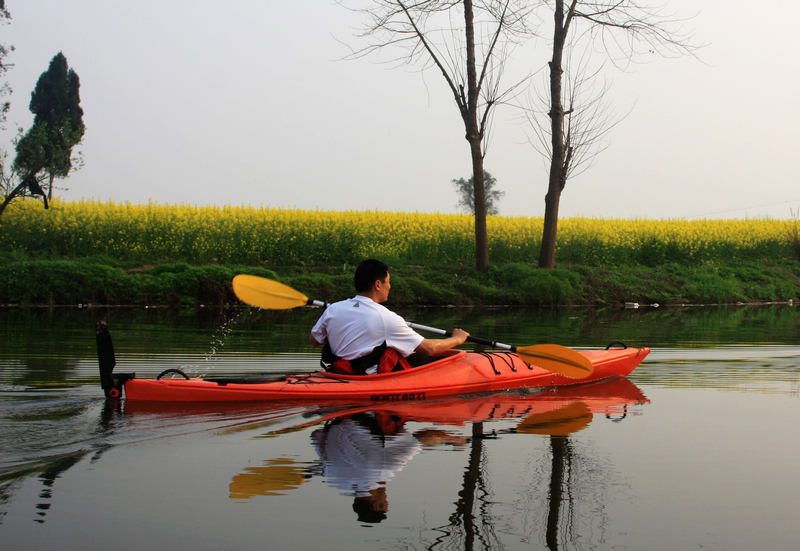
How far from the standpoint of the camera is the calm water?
8.34 feet

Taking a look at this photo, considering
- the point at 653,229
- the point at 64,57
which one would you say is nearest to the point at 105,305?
the point at 653,229

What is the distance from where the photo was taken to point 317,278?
15.3 m

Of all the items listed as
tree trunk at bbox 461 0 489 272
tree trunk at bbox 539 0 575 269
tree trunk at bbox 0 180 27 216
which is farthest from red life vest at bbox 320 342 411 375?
tree trunk at bbox 0 180 27 216

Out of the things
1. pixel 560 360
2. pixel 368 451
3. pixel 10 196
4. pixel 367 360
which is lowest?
pixel 368 451

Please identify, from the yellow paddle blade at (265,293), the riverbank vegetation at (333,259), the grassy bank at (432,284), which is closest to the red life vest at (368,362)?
the yellow paddle blade at (265,293)

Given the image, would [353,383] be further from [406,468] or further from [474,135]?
[474,135]

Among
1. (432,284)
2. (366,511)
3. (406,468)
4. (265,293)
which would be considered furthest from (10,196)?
(366,511)

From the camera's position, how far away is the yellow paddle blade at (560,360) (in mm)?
5688

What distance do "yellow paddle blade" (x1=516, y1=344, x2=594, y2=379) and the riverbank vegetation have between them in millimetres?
9464

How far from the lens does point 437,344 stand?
17.0ft

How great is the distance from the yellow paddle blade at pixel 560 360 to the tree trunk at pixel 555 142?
38.3 feet

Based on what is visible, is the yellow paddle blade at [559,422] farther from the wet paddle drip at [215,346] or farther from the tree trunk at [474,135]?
the tree trunk at [474,135]

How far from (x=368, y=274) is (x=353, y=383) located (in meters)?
0.73

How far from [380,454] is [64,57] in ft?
115
